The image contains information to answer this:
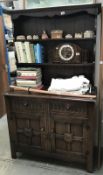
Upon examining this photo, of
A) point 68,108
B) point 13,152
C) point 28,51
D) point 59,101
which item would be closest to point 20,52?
point 28,51

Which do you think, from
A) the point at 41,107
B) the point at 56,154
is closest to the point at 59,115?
the point at 41,107

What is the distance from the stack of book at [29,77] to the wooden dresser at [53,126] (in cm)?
21

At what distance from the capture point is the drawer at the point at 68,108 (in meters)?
1.95

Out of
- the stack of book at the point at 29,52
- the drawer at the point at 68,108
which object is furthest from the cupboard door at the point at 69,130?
the stack of book at the point at 29,52

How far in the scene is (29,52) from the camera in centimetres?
226

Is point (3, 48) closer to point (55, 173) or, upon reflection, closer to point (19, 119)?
point (19, 119)

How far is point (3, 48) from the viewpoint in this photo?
3314 mm

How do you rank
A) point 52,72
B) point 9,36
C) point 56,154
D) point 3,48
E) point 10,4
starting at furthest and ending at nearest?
point 3,48, point 9,36, point 10,4, point 52,72, point 56,154

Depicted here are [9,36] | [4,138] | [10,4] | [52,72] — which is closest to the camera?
[52,72]

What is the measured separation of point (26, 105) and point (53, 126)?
0.37 metres

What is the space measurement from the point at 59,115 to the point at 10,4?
168 centimetres

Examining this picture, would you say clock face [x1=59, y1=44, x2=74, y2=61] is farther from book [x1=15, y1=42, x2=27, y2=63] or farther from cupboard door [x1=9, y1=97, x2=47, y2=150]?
cupboard door [x1=9, y1=97, x2=47, y2=150]

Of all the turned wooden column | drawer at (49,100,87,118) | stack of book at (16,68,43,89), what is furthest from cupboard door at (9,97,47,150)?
the turned wooden column

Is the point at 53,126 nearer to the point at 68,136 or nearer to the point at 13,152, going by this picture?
the point at 68,136
